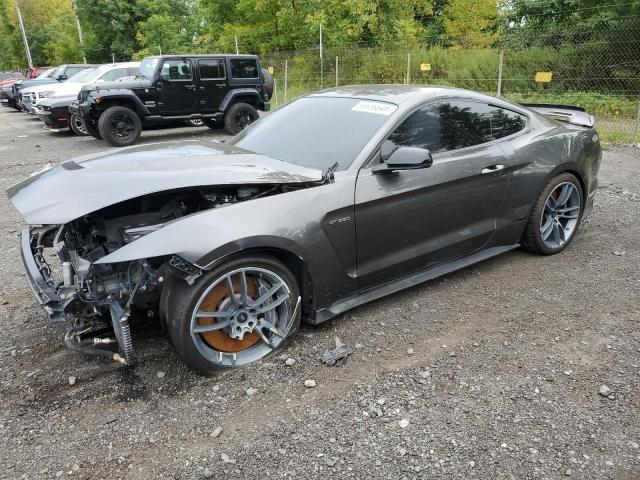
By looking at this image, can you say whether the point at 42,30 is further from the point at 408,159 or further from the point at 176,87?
the point at 408,159

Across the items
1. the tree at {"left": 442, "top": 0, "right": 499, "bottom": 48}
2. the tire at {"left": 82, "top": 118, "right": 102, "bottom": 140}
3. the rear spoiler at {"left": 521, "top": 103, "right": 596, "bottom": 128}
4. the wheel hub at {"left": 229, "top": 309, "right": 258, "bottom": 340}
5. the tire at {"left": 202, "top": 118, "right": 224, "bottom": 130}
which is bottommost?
the tire at {"left": 202, "top": 118, "right": 224, "bottom": 130}

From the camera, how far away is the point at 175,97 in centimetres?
1143

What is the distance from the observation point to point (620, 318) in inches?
138

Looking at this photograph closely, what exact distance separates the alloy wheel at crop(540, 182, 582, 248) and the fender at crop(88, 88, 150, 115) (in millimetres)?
9174

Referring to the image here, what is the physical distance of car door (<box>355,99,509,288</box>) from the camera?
3291mm

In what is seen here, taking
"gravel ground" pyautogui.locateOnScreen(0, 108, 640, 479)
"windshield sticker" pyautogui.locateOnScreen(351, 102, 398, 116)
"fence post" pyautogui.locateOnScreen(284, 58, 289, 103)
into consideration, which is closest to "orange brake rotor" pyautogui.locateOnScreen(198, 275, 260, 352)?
"gravel ground" pyautogui.locateOnScreen(0, 108, 640, 479)

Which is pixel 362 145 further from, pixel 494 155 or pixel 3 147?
pixel 3 147

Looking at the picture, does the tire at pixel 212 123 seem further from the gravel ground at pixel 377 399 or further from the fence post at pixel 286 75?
the gravel ground at pixel 377 399

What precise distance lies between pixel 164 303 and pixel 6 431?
0.96 meters

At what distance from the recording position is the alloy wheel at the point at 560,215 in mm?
4469

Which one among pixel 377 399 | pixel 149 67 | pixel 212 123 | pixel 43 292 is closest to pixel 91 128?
pixel 149 67

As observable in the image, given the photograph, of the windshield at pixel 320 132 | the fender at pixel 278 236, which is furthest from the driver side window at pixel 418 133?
the fender at pixel 278 236

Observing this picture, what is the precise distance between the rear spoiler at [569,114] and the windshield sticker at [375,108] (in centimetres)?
193

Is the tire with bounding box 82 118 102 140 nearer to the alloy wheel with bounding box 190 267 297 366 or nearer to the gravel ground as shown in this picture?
the gravel ground
